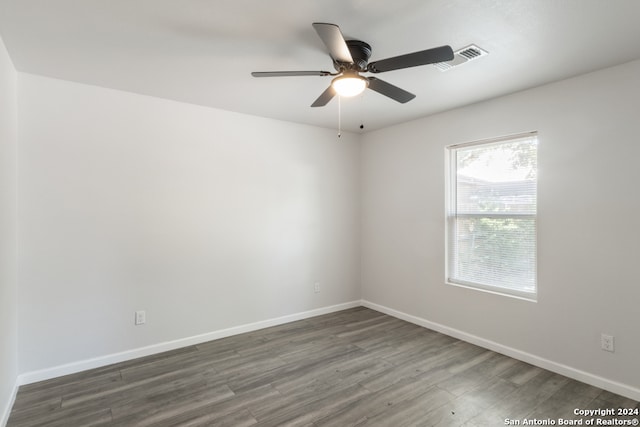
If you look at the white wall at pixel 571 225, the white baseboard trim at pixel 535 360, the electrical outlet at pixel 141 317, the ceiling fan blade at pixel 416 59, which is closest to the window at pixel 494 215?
the white wall at pixel 571 225

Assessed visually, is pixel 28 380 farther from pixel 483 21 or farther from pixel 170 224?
pixel 483 21

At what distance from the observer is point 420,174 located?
4070mm

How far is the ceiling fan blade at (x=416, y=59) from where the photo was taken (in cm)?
183

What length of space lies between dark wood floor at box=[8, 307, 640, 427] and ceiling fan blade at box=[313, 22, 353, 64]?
231cm

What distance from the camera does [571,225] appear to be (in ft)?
9.29

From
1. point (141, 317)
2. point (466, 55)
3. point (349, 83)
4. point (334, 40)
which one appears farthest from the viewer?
point (141, 317)

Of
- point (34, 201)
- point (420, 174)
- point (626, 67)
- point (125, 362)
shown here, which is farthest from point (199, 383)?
point (626, 67)

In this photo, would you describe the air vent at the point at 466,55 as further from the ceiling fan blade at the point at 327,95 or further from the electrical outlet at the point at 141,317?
the electrical outlet at the point at 141,317

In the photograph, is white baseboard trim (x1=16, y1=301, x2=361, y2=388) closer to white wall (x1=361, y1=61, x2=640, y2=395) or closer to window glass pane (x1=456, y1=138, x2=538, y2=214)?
white wall (x1=361, y1=61, x2=640, y2=395)

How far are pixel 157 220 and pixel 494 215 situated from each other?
11.1ft

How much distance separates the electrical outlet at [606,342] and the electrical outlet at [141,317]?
3964 mm

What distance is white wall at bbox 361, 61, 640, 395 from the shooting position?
100 inches

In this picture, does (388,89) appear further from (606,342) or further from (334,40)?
(606,342)

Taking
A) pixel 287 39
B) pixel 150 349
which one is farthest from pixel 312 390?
pixel 287 39
